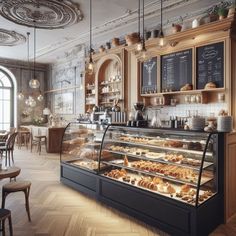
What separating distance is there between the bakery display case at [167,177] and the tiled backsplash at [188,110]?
5.46ft

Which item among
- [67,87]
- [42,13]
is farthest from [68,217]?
[67,87]

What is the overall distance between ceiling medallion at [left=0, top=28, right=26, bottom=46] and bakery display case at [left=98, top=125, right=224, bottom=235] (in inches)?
191

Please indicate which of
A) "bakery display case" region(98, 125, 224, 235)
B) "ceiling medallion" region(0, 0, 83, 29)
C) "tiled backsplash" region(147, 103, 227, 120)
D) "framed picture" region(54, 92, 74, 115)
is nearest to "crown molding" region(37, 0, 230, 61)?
"ceiling medallion" region(0, 0, 83, 29)

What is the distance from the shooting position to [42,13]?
5.43 m

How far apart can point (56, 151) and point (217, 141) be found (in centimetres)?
646

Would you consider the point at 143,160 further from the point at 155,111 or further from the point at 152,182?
the point at 155,111

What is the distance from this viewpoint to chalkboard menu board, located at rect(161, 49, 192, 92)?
4.77 m

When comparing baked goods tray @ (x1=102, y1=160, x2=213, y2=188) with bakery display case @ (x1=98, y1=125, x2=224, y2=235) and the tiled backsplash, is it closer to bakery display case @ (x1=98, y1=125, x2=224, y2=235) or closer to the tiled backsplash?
bakery display case @ (x1=98, y1=125, x2=224, y2=235)

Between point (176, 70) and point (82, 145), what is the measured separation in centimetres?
246

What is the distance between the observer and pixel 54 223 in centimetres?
309

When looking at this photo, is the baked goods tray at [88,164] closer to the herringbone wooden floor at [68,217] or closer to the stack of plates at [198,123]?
the herringbone wooden floor at [68,217]

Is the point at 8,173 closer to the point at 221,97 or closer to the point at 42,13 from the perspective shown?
the point at 221,97

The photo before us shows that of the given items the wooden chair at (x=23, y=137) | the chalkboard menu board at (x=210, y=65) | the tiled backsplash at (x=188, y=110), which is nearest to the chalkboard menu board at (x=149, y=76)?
the tiled backsplash at (x=188, y=110)

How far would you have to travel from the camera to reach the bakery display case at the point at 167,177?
2740mm
